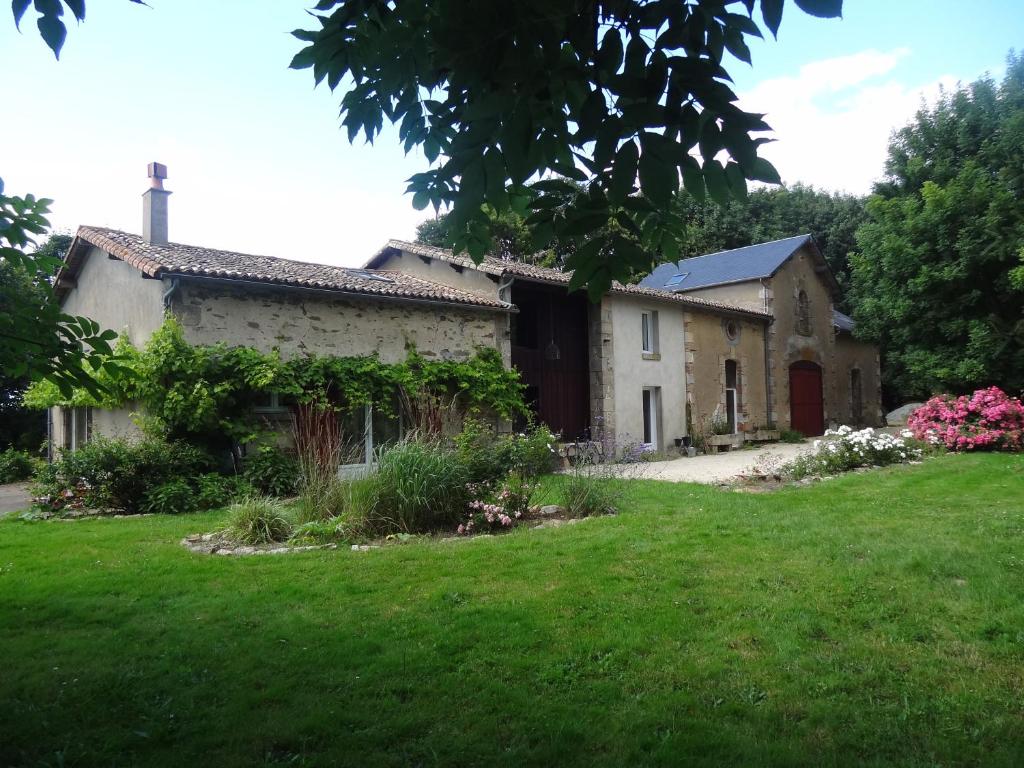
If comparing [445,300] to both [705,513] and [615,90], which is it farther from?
[615,90]

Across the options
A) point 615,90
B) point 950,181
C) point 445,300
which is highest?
point 950,181

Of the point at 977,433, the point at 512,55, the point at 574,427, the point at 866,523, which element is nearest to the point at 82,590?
the point at 512,55

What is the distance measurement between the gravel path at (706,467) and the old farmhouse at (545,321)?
90 centimetres

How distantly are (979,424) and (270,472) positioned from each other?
1262 centimetres

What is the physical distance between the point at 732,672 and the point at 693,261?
21043 mm

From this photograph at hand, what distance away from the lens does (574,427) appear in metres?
15.2

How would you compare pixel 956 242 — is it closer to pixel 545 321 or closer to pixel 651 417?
pixel 651 417

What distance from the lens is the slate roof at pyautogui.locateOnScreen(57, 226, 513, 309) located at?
32.0ft

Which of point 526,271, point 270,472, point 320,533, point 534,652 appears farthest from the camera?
point 526,271

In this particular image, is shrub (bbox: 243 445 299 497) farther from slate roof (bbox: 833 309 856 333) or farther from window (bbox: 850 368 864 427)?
window (bbox: 850 368 864 427)

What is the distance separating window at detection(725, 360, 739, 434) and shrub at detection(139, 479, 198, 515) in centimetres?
1381

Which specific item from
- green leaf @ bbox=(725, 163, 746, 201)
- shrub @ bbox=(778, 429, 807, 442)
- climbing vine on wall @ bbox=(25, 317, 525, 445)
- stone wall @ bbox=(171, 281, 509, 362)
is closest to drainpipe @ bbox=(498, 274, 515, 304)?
stone wall @ bbox=(171, 281, 509, 362)

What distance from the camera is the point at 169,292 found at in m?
9.52

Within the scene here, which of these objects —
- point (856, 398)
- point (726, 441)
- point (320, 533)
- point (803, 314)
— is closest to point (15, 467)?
point (320, 533)
